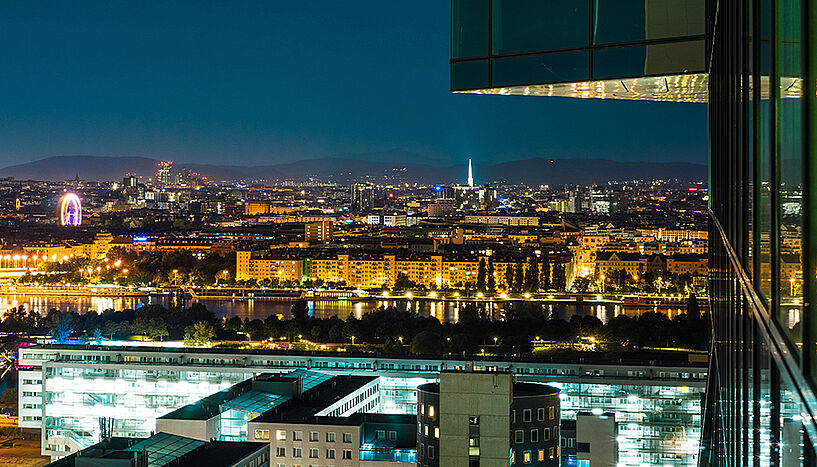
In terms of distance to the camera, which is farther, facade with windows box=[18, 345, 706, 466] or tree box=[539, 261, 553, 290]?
tree box=[539, 261, 553, 290]

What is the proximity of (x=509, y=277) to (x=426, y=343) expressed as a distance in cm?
1234

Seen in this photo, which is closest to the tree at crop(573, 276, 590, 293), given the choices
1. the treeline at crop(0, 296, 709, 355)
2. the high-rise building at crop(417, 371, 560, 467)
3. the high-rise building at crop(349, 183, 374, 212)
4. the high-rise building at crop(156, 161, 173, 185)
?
the treeline at crop(0, 296, 709, 355)

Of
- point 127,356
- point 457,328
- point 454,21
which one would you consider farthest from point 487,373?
point 457,328

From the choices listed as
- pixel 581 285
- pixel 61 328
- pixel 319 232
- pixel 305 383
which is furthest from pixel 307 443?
pixel 319 232

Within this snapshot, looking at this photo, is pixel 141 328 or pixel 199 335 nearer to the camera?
pixel 199 335

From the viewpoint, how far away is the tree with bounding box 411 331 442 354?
13000mm

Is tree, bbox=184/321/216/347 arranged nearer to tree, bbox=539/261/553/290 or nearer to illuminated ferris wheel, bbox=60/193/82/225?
tree, bbox=539/261/553/290

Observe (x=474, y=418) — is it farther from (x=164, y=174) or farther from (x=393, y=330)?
(x=164, y=174)

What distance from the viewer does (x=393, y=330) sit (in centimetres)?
1427

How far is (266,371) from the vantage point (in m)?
10.2

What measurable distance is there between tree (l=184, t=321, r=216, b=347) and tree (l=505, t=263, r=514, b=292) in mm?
10867

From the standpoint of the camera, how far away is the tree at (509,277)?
981 inches

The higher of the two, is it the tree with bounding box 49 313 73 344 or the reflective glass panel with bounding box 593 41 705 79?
the reflective glass panel with bounding box 593 41 705 79

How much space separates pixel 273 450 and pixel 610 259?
2207 cm
